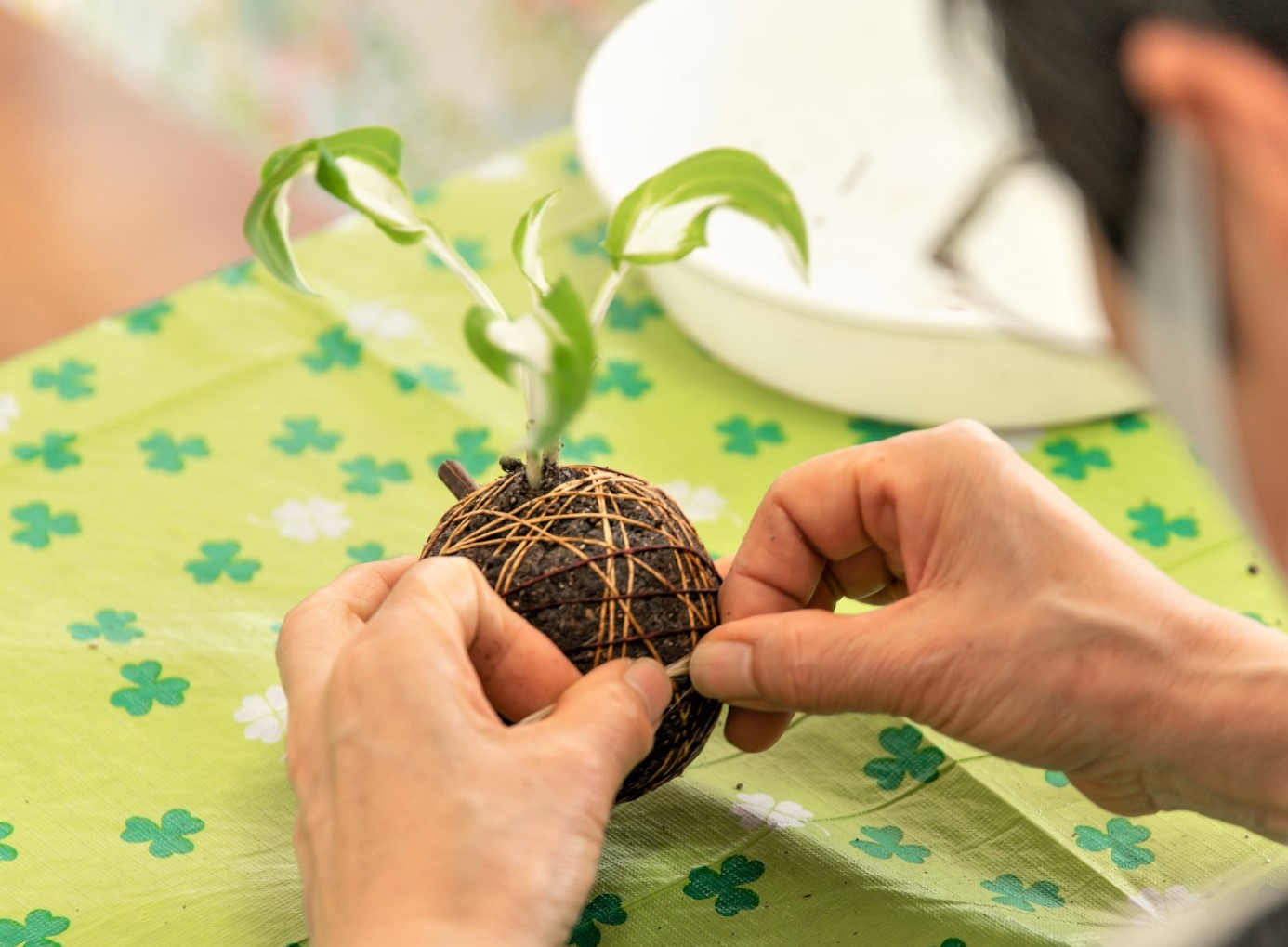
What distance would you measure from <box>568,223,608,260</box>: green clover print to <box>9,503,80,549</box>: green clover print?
49 centimetres

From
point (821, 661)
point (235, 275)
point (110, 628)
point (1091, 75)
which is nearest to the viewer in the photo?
point (1091, 75)

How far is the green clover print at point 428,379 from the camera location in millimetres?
1126

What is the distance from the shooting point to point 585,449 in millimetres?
1070

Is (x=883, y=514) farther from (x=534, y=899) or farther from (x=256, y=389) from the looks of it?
(x=256, y=389)

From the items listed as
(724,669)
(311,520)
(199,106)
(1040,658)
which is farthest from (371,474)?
(199,106)

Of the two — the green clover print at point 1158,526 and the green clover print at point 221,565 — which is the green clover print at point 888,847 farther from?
the green clover print at point 221,565

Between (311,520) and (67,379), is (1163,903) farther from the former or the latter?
(67,379)

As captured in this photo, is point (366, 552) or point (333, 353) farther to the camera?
point (333, 353)

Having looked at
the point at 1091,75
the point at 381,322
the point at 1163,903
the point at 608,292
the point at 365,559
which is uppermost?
the point at 1091,75

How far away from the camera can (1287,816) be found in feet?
2.27

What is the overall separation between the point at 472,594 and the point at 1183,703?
345 millimetres

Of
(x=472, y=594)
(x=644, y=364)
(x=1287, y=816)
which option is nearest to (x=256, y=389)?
(x=644, y=364)

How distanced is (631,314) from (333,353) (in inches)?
9.9

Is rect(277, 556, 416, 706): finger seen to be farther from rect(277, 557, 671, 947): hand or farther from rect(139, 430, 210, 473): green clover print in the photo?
rect(139, 430, 210, 473): green clover print
